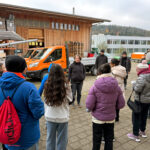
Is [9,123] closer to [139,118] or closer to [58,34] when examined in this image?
[139,118]

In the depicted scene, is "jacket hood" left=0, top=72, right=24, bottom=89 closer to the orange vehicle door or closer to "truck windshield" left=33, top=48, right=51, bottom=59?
the orange vehicle door

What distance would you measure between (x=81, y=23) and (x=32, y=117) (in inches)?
679

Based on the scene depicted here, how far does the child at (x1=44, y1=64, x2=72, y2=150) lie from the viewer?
232cm

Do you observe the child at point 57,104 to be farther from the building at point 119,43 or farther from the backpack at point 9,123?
the building at point 119,43

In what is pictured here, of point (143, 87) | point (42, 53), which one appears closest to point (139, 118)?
point (143, 87)

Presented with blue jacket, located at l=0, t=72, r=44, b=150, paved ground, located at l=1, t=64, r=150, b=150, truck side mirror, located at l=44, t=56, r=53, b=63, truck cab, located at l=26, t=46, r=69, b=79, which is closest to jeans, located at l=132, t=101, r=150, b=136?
paved ground, located at l=1, t=64, r=150, b=150

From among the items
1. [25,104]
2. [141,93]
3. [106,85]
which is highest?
[106,85]

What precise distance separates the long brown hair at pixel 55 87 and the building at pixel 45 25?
11868 mm

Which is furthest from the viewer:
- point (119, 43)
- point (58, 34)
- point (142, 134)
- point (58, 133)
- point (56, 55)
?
point (119, 43)

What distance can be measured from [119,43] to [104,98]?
72872 mm

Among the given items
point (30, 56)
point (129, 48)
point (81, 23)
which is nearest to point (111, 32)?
point (129, 48)

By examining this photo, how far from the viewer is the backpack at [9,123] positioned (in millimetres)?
1660

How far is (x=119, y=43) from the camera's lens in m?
70.9

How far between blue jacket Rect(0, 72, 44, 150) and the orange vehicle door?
7.95 meters
